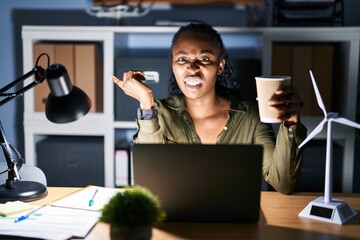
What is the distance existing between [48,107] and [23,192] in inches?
11.4

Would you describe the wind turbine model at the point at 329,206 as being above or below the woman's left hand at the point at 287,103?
below

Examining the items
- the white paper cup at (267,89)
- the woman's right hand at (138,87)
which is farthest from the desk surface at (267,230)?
the woman's right hand at (138,87)

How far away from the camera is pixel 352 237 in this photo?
1235 millimetres

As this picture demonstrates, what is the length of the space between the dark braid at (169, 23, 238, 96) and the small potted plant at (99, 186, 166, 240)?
1089mm

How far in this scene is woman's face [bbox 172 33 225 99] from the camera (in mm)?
1989

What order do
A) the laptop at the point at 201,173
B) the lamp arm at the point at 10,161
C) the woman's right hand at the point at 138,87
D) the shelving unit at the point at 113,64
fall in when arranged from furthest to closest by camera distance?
the shelving unit at the point at 113,64
the woman's right hand at the point at 138,87
the lamp arm at the point at 10,161
the laptop at the point at 201,173

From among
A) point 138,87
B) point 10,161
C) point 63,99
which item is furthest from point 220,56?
point 10,161

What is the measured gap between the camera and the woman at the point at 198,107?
5.88 ft

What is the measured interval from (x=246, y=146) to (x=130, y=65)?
5.09ft

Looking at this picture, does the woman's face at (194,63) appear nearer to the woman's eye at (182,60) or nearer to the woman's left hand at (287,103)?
the woman's eye at (182,60)

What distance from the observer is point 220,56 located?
2.10 m

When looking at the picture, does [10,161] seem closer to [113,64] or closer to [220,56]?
[220,56]

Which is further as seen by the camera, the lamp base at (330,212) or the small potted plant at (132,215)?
the lamp base at (330,212)

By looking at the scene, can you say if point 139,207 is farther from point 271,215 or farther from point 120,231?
point 271,215
